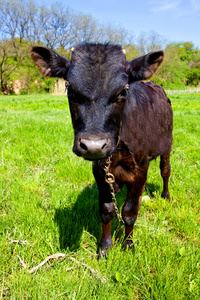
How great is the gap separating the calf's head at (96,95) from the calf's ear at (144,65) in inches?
4.4

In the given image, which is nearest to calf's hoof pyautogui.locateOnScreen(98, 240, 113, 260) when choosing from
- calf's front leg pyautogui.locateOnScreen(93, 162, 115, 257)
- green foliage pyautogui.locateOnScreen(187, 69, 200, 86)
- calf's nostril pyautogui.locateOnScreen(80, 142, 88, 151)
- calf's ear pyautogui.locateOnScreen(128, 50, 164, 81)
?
calf's front leg pyautogui.locateOnScreen(93, 162, 115, 257)

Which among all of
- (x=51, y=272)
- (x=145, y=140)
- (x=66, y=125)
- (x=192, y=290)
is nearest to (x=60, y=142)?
(x=66, y=125)

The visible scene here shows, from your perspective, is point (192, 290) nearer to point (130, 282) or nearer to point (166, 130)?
point (130, 282)

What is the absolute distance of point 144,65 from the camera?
2.36m

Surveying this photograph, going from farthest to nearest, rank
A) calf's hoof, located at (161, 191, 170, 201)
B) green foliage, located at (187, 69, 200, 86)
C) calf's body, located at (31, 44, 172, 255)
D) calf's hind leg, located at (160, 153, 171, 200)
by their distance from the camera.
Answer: green foliage, located at (187, 69, 200, 86)
calf's hind leg, located at (160, 153, 171, 200)
calf's hoof, located at (161, 191, 170, 201)
calf's body, located at (31, 44, 172, 255)

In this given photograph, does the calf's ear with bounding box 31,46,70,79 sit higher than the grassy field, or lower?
higher

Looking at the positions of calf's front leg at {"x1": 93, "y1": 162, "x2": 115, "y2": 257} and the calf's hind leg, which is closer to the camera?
calf's front leg at {"x1": 93, "y1": 162, "x2": 115, "y2": 257}

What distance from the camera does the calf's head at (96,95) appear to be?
1665 mm

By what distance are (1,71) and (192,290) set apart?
4764 centimetres

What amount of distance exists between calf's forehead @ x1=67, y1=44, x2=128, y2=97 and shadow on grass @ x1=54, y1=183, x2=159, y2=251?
4.85 ft

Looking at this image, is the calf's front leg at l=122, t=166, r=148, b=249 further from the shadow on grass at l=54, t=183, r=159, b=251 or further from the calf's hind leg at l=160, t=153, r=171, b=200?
the calf's hind leg at l=160, t=153, r=171, b=200

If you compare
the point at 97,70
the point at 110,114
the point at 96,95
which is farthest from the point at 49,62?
the point at 110,114

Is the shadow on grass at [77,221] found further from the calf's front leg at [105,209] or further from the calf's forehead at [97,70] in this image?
the calf's forehead at [97,70]

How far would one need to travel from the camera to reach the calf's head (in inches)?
65.6
